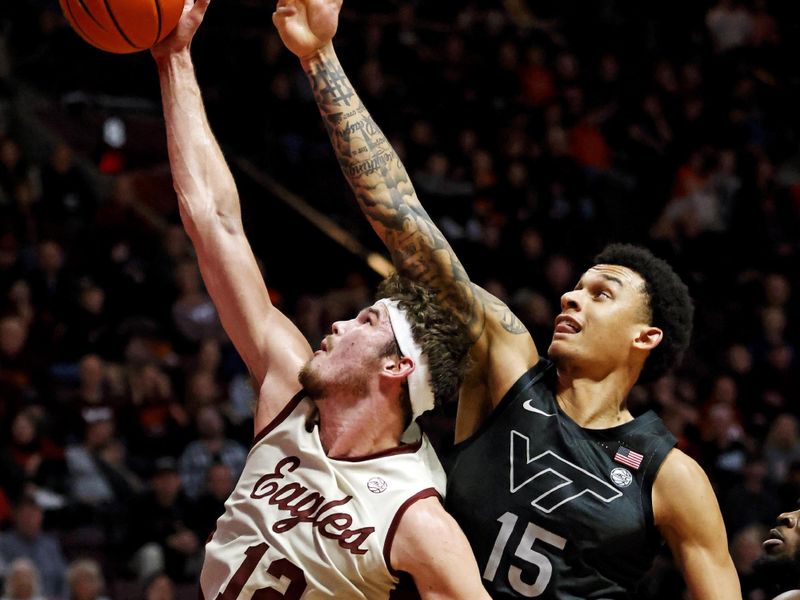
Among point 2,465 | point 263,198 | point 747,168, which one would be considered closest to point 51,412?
point 2,465

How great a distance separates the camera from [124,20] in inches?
163

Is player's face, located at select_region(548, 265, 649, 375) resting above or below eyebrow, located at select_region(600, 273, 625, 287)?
below

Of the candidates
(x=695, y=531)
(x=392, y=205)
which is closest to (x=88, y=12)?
(x=392, y=205)

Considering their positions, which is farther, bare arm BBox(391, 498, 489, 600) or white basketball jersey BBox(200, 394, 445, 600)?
white basketball jersey BBox(200, 394, 445, 600)

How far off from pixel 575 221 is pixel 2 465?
540 centimetres

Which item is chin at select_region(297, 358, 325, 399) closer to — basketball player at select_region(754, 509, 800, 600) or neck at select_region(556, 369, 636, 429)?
neck at select_region(556, 369, 636, 429)

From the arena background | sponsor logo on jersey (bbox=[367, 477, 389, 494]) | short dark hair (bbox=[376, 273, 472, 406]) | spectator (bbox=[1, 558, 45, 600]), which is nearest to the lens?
sponsor logo on jersey (bbox=[367, 477, 389, 494])

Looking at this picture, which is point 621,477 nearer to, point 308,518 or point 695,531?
point 695,531

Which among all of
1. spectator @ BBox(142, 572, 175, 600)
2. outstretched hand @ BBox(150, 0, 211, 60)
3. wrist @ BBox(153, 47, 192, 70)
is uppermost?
outstretched hand @ BBox(150, 0, 211, 60)

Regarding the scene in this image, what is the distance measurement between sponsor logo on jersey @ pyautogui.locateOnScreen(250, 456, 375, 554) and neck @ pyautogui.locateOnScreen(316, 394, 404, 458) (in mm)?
125

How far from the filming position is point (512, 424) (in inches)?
157

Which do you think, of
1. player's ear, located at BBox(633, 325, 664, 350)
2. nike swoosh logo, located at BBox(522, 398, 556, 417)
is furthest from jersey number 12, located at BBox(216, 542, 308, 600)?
player's ear, located at BBox(633, 325, 664, 350)

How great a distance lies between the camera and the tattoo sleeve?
13.5ft

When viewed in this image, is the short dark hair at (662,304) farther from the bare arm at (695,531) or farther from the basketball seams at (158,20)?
the basketball seams at (158,20)
